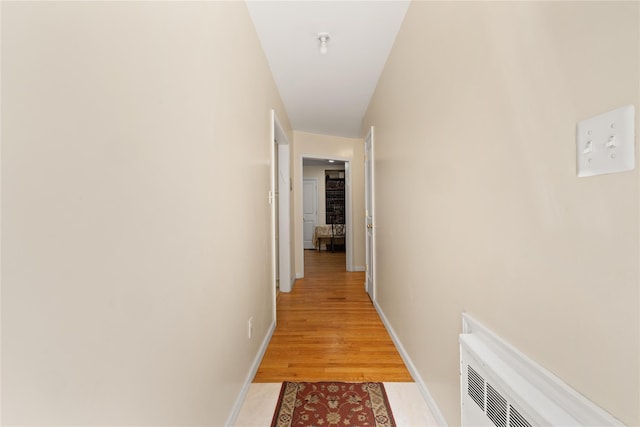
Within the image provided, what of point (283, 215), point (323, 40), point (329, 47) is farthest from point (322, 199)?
point (323, 40)

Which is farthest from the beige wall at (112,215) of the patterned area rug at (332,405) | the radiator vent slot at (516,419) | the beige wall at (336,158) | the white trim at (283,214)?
the beige wall at (336,158)

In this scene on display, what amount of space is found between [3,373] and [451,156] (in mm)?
1547

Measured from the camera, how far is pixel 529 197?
0.87m

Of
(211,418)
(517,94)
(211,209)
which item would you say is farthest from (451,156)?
(211,418)

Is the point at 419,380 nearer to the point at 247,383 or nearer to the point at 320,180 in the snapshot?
the point at 247,383

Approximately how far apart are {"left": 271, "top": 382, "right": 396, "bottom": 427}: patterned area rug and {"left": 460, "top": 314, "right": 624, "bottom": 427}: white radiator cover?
63 centimetres

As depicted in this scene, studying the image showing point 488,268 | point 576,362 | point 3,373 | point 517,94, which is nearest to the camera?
point 3,373

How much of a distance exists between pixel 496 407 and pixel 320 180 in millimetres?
8139

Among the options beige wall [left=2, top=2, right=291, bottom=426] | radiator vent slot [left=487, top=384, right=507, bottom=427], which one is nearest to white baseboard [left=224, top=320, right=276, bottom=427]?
beige wall [left=2, top=2, right=291, bottom=426]

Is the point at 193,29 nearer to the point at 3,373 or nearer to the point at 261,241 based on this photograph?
the point at 3,373

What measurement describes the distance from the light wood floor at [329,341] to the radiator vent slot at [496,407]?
1127 millimetres

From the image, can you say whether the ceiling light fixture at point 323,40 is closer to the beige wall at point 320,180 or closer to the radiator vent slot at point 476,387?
the radiator vent slot at point 476,387

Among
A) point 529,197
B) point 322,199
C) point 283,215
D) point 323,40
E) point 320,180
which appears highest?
point 323,40

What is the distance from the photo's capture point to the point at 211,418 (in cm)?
131
